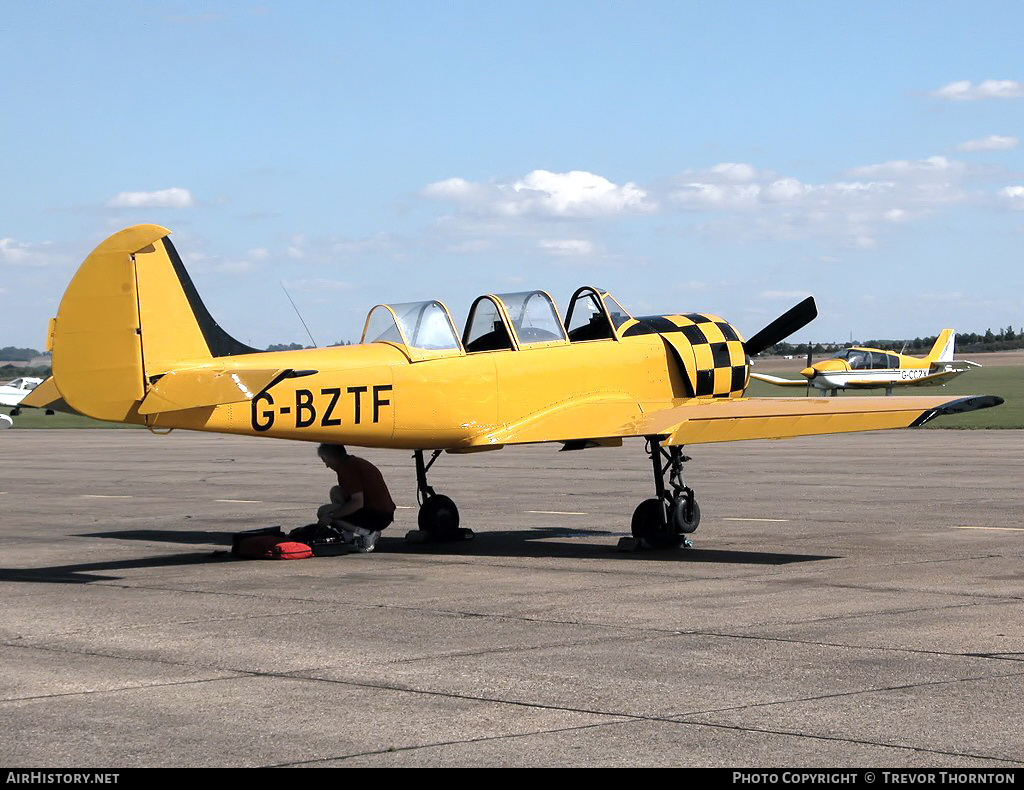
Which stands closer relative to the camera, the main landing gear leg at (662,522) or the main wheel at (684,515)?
the main landing gear leg at (662,522)

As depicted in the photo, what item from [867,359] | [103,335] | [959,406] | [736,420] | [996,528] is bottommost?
[996,528]

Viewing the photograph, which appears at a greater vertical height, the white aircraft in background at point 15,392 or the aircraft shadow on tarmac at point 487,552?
the white aircraft in background at point 15,392

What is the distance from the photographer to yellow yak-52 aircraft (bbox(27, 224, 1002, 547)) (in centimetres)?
1210

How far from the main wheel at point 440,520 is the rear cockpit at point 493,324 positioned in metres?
1.99

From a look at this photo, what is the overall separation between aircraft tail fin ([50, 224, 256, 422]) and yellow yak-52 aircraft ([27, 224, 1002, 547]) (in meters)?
0.01

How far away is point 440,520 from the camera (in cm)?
1544

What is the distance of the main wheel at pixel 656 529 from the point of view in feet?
47.2

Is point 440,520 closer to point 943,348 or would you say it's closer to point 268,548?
point 268,548

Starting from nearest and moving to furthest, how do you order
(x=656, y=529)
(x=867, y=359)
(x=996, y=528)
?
1. (x=656, y=529)
2. (x=996, y=528)
3. (x=867, y=359)

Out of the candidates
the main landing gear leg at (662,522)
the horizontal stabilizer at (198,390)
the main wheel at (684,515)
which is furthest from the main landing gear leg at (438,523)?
the horizontal stabilizer at (198,390)

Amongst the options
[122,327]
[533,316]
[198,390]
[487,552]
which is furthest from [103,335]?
[533,316]

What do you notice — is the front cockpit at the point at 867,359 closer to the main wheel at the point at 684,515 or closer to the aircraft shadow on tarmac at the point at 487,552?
the aircraft shadow on tarmac at the point at 487,552

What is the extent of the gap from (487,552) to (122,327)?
4590 millimetres
